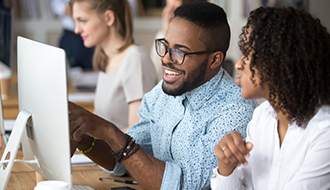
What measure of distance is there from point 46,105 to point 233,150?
46cm

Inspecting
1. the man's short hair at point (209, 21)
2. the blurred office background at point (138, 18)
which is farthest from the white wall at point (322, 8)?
the man's short hair at point (209, 21)

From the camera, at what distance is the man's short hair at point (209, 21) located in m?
1.27

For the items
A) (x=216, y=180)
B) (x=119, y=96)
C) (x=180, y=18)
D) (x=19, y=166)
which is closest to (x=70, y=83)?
(x=119, y=96)

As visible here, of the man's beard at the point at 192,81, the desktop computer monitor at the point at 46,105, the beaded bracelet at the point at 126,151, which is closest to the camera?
the desktop computer monitor at the point at 46,105

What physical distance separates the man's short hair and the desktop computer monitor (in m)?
0.49

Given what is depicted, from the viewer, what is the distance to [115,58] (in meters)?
2.20

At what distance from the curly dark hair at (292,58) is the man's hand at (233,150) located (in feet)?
0.44

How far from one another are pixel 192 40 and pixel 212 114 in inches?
9.2

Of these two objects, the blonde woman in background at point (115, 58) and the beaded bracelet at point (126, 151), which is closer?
the beaded bracelet at point (126, 151)

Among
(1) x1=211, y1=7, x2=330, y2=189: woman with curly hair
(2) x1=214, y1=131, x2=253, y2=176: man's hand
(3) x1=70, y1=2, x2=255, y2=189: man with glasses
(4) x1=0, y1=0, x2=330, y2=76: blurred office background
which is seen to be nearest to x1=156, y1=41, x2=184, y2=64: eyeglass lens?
(3) x1=70, y1=2, x2=255, y2=189: man with glasses

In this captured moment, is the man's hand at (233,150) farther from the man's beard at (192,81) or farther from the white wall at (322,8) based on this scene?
the white wall at (322,8)

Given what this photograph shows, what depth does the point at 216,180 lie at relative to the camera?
1.12 m

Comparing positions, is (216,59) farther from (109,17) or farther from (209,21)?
(109,17)

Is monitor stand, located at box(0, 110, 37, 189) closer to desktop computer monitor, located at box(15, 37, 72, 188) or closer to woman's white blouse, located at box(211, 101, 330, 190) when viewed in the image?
desktop computer monitor, located at box(15, 37, 72, 188)
